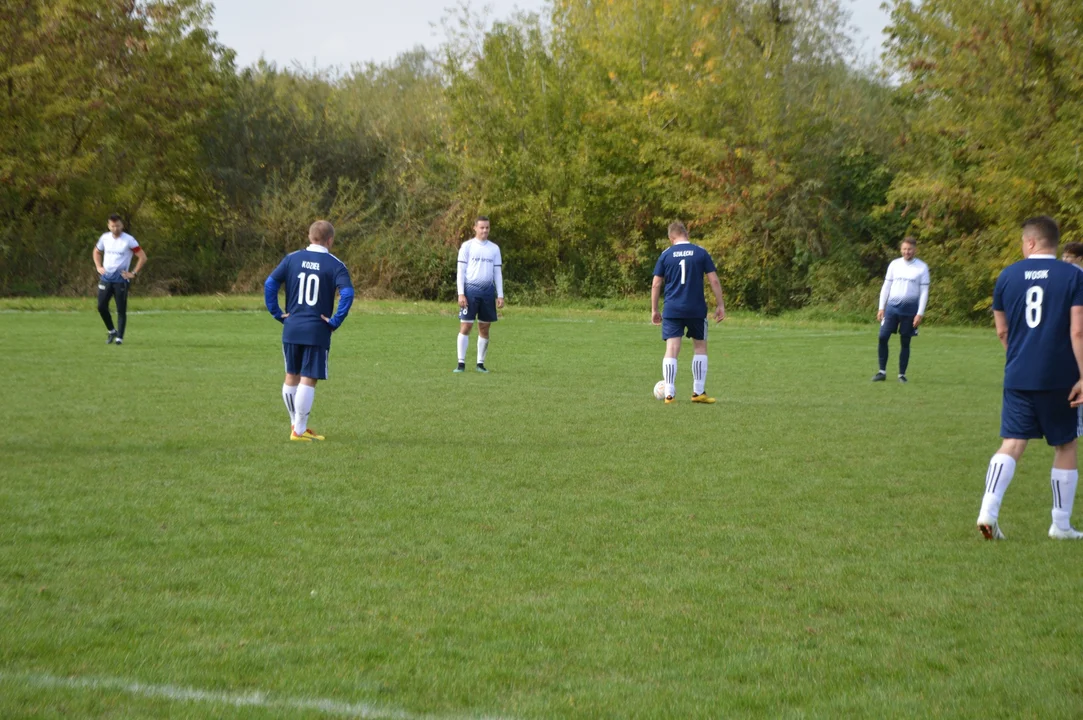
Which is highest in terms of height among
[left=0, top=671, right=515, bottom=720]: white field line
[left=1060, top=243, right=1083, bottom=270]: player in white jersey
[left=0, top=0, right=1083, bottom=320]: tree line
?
[left=0, top=0, right=1083, bottom=320]: tree line

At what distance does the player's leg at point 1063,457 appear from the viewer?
667 cm

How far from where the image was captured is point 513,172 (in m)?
40.4

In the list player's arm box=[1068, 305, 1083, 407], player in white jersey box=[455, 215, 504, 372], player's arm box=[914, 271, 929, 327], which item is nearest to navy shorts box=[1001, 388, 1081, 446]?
player's arm box=[1068, 305, 1083, 407]

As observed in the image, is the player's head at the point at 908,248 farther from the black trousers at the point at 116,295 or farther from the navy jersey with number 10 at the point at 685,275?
the black trousers at the point at 116,295

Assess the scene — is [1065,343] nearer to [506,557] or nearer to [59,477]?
[506,557]

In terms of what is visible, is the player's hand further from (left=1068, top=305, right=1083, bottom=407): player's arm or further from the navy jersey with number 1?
the navy jersey with number 1

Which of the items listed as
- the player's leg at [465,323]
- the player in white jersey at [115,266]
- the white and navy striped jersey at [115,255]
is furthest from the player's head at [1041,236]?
the white and navy striped jersey at [115,255]

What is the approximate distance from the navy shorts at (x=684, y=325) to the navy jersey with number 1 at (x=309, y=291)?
4.60 meters

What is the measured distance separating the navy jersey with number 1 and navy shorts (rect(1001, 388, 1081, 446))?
549 centimetres

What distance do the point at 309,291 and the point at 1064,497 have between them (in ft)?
20.1

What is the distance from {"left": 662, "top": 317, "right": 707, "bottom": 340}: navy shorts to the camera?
1323 cm

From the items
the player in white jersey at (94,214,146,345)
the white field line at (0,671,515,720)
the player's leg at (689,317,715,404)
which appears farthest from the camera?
the player in white jersey at (94,214,146,345)

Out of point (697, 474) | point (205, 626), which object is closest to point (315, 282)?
point (697, 474)

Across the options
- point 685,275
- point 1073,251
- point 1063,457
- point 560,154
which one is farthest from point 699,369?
point 560,154
